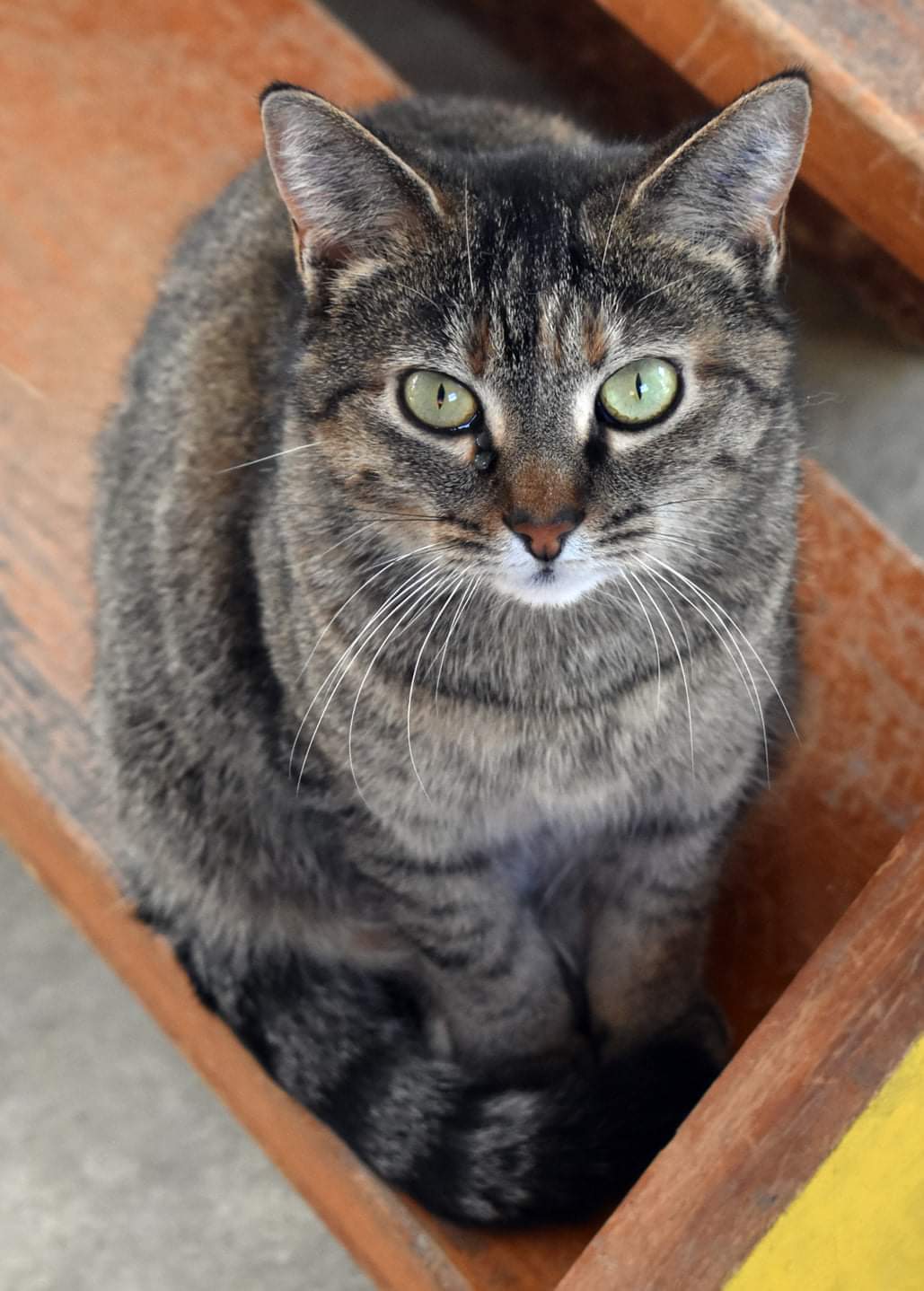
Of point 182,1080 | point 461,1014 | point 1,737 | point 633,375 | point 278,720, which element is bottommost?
point 182,1080

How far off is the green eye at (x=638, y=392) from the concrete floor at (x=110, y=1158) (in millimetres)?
845

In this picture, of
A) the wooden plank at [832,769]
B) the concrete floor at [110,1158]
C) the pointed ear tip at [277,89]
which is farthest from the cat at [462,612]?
the concrete floor at [110,1158]

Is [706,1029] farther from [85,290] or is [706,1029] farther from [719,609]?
[85,290]

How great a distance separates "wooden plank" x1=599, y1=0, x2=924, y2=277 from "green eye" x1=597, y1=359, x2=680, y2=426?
1.55 ft

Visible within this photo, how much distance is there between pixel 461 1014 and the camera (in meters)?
1.33

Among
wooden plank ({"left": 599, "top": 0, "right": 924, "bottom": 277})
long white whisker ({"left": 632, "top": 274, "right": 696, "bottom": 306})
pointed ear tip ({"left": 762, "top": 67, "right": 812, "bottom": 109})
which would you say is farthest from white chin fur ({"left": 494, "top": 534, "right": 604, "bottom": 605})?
wooden plank ({"left": 599, "top": 0, "right": 924, "bottom": 277})

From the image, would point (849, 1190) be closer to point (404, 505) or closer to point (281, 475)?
point (404, 505)

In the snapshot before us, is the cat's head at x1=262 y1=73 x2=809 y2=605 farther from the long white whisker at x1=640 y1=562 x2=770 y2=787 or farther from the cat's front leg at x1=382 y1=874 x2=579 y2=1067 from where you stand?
the cat's front leg at x1=382 y1=874 x2=579 y2=1067

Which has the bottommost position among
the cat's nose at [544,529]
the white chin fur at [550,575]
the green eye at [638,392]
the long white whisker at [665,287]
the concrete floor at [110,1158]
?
the concrete floor at [110,1158]

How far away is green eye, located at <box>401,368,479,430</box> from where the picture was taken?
99 centimetres

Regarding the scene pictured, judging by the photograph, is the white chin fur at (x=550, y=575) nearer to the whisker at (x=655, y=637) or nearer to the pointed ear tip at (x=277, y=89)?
the whisker at (x=655, y=637)

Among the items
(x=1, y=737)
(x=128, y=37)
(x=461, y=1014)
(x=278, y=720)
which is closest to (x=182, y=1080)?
(x=1, y=737)

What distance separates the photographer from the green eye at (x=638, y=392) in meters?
0.98

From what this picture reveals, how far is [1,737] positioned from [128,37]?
1.00 metres
